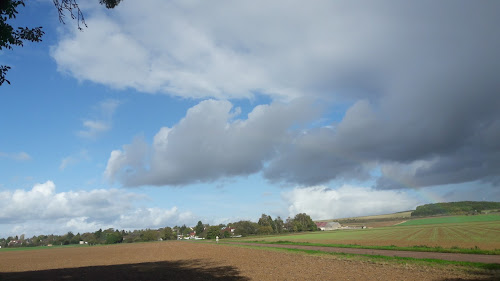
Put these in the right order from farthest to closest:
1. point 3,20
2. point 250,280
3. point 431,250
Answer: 1. point 431,250
2. point 250,280
3. point 3,20

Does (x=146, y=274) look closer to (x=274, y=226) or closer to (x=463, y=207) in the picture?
(x=274, y=226)

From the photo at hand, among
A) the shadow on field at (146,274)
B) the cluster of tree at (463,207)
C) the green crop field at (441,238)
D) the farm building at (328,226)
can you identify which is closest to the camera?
the shadow on field at (146,274)

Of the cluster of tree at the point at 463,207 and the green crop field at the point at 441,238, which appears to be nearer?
the green crop field at the point at 441,238

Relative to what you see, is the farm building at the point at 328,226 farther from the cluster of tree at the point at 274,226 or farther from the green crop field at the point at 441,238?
the green crop field at the point at 441,238

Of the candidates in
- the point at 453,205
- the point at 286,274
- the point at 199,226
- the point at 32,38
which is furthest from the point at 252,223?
the point at 32,38

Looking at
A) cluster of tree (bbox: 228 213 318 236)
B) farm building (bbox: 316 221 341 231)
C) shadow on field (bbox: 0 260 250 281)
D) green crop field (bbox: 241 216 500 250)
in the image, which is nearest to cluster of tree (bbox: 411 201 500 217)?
farm building (bbox: 316 221 341 231)

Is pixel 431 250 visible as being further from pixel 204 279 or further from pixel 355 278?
pixel 204 279

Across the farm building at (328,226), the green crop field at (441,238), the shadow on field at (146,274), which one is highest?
the shadow on field at (146,274)

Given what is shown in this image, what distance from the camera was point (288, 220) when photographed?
6781 inches

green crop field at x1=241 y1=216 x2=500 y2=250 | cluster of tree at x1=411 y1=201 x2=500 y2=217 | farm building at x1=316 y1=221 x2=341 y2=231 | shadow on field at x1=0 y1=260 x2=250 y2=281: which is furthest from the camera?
farm building at x1=316 y1=221 x2=341 y2=231

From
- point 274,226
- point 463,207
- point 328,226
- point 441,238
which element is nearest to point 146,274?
point 441,238

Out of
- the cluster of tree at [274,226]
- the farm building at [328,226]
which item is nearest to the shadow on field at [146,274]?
the cluster of tree at [274,226]

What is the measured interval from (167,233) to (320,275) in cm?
18739

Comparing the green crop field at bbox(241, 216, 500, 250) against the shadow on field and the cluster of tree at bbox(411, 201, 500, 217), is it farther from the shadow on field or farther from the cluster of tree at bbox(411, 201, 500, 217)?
the cluster of tree at bbox(411, 201, 500, 217)
